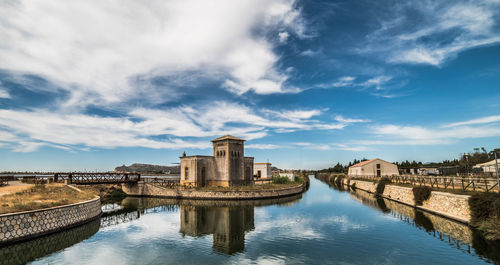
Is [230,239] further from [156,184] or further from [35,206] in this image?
[156,184]

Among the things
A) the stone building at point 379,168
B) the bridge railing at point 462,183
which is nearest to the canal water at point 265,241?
the bridge railing at point 462,183

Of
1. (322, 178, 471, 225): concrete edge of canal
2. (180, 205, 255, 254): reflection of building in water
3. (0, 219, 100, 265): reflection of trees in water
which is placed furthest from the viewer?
(322, 178, 471, 225): concrete edge of canal

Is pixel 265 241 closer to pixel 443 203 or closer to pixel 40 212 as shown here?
pixel 40 212

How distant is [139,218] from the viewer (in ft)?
91.2

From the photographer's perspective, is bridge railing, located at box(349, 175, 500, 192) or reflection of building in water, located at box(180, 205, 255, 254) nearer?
reflection of building in water, located at box(180, 205, 255, 254)

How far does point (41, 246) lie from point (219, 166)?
3027 cm

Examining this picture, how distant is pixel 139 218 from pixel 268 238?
15.9 m

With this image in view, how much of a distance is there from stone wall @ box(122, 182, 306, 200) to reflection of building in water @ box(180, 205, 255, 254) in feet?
21.3

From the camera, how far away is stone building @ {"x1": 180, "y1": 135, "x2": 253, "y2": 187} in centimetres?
4528

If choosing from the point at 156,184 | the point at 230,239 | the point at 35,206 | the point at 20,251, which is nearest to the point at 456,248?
the point at 230,239

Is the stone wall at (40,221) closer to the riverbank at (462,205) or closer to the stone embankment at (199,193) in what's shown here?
the stone embankment at (199,193)

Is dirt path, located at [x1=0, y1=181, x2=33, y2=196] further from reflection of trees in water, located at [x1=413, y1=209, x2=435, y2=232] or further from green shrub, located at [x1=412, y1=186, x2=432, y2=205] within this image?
green shrub, located at [x1=412, y1=186, x2=432, y2=205]

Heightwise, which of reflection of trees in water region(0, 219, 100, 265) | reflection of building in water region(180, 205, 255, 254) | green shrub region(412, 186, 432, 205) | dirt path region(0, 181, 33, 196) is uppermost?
dirt path region(0, 181, 33, 196)

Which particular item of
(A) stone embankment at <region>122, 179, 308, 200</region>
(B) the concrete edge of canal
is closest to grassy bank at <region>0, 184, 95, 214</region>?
(A) stone embankment at <region>122, 179, 308, 200</region>
